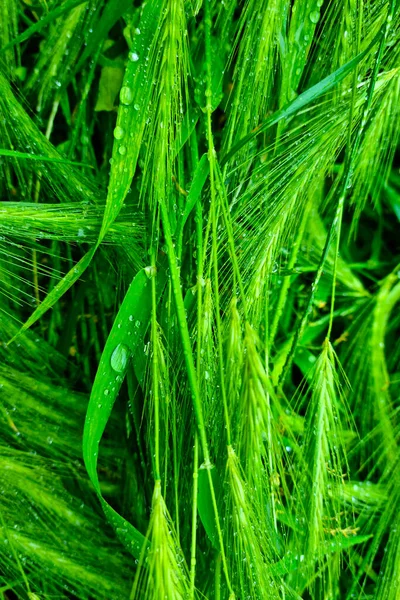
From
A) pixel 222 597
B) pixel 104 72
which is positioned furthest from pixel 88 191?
pixel 222 597

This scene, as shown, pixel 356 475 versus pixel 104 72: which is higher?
pixel 104 72

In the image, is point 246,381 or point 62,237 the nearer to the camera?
point 246,381

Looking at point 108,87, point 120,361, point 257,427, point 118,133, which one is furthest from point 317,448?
point 108,87

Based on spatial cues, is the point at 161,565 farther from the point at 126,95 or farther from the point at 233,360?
the point at 126,95

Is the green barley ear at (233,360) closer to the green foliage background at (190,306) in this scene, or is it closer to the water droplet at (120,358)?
the green foliage background at (190,306)

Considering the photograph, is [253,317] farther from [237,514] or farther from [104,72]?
[104,72]

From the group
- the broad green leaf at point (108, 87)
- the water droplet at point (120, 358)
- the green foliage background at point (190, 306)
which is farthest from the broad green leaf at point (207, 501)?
the broad green leaf at point (108, 87)

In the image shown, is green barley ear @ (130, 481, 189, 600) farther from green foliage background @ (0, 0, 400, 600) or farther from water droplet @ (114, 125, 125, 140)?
water droplet @ (114, 125, 125, 140)

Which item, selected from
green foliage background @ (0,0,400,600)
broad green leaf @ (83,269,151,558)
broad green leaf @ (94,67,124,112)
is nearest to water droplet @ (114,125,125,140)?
green foliage background @ (0,0,400,600)
